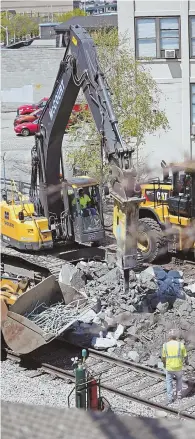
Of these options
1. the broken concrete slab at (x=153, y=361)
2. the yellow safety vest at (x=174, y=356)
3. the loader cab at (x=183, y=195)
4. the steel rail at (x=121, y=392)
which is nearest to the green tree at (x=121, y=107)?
the loader cab at (x=183, y=195)

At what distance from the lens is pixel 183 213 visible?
18047mm

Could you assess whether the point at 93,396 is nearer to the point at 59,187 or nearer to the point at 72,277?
the point at 72,277

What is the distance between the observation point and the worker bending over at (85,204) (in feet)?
58.8

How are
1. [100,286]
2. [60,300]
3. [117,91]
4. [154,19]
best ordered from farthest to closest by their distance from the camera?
[154,19] → [117,91] → [100,286] → [60,300]

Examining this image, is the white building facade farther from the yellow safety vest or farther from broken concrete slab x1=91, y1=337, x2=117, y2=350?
the yellow safety vest

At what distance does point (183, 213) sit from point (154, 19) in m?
13.0

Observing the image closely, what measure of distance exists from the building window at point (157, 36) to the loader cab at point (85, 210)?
12.0 m

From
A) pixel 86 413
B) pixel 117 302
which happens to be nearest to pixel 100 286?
pixel 117 302

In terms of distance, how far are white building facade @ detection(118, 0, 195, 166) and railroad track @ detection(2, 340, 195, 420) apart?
1549cm

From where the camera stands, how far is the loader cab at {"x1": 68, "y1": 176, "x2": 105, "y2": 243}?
17.9m

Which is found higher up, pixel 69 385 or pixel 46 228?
pixel 46 228

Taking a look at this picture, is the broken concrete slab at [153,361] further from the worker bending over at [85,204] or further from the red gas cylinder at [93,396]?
the worker bending over at [85,204]

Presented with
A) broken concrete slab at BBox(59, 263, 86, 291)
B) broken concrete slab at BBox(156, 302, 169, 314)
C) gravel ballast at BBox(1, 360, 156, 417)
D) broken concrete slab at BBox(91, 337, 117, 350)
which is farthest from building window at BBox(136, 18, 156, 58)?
gravel ballast at BBox(1, 360, 156, 417)

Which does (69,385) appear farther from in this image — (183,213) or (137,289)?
(183,213)
